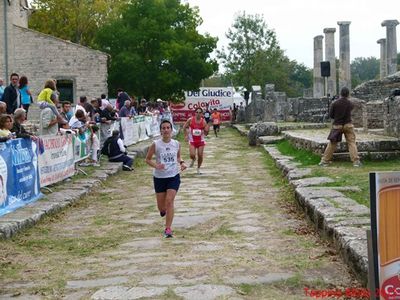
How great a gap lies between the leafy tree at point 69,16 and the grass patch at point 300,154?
107 feet

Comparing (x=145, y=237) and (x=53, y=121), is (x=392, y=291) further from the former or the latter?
(x=53, y=121)

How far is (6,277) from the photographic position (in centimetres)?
618

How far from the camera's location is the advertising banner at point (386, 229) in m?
4.15

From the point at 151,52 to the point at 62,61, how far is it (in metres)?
9.03

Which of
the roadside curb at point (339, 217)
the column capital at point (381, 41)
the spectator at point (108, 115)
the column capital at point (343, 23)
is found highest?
the column capital at point (343, 23)

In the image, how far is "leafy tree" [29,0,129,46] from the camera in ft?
163

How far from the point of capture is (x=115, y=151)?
1652 cm

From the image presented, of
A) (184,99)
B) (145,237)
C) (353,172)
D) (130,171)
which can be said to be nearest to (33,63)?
(184,99)

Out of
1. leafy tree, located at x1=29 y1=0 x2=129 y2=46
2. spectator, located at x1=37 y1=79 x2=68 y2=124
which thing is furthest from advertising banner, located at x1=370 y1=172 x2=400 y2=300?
leafy tree, located at x1=29 y1=0 x2=129 y2=46

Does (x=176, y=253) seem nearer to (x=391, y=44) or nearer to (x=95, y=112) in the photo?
(x=95, y=112)

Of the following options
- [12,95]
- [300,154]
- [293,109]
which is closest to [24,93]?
[12,95]

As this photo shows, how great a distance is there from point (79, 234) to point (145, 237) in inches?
37.8

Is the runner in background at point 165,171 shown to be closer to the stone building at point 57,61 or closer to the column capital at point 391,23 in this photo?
the stone building at point 57,61

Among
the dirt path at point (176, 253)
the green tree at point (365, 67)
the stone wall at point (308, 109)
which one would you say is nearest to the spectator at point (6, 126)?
the dirt path at point (176, 253)
